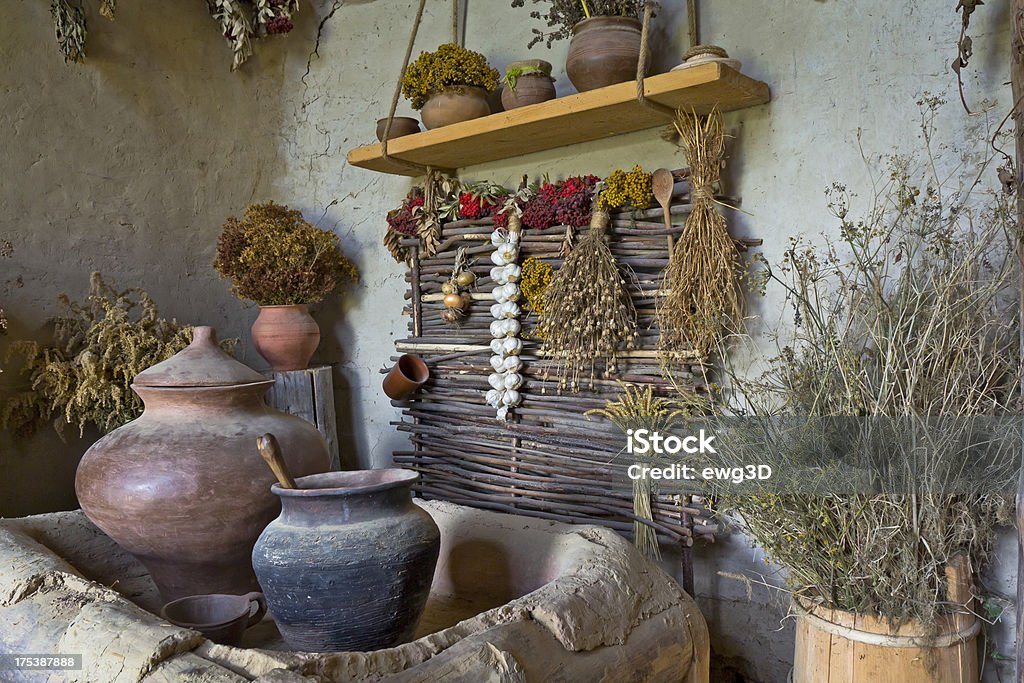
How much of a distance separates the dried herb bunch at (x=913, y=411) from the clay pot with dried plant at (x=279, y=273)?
1.89m

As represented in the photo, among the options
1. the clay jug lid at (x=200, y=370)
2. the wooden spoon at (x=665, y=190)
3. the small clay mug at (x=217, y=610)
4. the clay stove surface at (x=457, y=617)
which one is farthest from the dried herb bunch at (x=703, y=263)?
the small clay mug at (x=217, y=610)

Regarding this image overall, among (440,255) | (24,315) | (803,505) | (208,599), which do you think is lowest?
(208,599)

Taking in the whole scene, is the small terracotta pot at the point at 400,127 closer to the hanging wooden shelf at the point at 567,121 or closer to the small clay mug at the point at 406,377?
the hanging wooden shelf at the point at 567,121

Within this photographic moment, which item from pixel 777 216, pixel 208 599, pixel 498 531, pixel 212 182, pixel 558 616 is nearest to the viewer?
pixel 558 616

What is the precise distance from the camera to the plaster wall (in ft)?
7.24

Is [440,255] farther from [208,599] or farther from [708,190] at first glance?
[208,599]

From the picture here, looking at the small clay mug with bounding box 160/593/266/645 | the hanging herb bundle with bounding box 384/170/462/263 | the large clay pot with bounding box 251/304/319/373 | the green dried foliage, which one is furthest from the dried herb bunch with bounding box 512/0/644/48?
the small clay mug with bounding box 160/593/266/645

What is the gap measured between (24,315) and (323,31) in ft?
6.05

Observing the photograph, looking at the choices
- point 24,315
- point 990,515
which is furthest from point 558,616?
point 24,315

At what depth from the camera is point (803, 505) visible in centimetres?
189

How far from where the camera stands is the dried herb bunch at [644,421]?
244 centimetres

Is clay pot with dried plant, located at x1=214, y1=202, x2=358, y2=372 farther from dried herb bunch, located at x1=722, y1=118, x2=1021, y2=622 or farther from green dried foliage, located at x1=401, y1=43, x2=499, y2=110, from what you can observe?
dried herb bunch, located at x1=722, y1=118, x2=1021, y2=622

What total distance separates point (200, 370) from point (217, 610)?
0.66 metres

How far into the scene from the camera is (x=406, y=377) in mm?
3035
